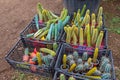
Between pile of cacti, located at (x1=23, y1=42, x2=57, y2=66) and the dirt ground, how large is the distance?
0.30m

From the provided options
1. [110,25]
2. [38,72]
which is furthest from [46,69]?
[110,25]

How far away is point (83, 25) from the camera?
9.56ft

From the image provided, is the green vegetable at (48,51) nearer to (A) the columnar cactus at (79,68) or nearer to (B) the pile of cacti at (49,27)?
(B) the pile of cacti at (49,27)

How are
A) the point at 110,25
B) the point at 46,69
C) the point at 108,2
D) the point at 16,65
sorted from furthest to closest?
1. the point at 108,2
2. the point at 110,25
3. the point at 16,65
4. the point at 46,69

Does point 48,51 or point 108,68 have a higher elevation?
point 48,51

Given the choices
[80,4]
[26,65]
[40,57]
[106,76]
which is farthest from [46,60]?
[80,4]

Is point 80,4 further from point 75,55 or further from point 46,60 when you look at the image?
point 46,60

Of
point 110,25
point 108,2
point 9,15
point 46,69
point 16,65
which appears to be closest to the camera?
point 46,69

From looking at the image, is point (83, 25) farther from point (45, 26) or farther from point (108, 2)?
point (108, 2)

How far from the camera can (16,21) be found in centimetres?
375

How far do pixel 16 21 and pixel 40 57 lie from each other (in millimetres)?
1557

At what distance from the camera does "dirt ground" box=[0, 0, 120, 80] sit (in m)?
2.84

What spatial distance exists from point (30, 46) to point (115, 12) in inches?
82.5

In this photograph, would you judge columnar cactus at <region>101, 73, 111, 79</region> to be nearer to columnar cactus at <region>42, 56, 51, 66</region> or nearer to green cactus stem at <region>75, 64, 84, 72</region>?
green cactus stem at <region>75, 64, 84, 72</region>
